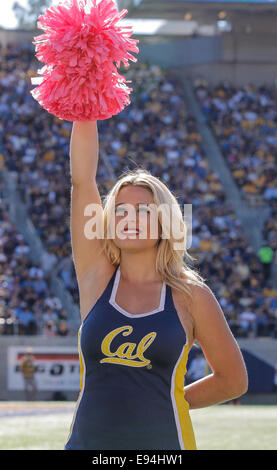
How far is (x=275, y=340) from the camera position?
58.9 feet

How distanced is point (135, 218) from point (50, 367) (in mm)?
14792

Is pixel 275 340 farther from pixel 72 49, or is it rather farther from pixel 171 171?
pixel 72 49

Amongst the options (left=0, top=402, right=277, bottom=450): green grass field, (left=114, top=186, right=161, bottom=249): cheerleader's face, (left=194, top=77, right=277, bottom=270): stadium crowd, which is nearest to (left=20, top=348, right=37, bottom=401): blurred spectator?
(left=0, top=402, right=277, bottom=450): green grass field

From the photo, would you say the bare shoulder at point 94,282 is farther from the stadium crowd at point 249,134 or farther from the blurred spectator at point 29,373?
the stadium crowd at point 249,134

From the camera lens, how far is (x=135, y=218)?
2.85 meters

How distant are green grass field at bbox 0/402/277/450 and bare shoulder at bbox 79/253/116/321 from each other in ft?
17.3

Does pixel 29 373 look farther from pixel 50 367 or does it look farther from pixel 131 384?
pixel 131 384

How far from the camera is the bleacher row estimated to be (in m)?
17.9

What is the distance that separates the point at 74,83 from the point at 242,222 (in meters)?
19.3

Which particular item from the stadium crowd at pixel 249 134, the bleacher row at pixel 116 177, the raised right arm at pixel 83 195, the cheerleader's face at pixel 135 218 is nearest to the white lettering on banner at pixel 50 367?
the bleacher row at pixel 116 177

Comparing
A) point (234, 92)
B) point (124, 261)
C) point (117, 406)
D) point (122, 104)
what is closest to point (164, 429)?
point (117, 406)

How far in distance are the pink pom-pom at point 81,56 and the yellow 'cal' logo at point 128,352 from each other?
0.75 metres

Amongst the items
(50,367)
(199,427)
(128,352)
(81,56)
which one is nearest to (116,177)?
(50,367)

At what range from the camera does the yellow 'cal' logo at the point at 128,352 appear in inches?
105
